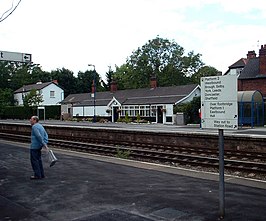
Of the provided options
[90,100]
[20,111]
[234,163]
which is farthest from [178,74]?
[234,163]

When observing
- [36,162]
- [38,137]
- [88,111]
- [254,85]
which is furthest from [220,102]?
[88,111]

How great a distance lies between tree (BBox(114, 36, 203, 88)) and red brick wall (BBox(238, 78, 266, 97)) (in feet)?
90.0

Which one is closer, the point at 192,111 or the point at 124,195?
the point at 124,195

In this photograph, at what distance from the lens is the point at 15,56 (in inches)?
303

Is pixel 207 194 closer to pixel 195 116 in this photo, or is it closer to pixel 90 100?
pixel 195 116

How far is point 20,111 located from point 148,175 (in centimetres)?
5996

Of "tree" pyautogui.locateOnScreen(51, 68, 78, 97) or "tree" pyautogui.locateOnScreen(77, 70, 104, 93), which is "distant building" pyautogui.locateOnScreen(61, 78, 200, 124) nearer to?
"tree" pyautogui.locateOnScreen(51, 68, 78, 97)

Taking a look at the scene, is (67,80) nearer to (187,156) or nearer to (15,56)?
(187,156)

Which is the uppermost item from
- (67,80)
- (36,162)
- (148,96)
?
(67,80)

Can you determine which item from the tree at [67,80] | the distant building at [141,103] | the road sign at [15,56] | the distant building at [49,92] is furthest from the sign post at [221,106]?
the tree at [67,80]

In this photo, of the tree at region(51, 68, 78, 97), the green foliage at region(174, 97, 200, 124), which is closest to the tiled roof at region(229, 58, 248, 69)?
the green foliage at region(174, 97, 200, 124)

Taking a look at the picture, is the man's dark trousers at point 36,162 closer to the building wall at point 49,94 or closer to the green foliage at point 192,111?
the green foliage at point 192,111

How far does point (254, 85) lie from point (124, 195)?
3562cm

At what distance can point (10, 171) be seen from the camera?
414 inches
